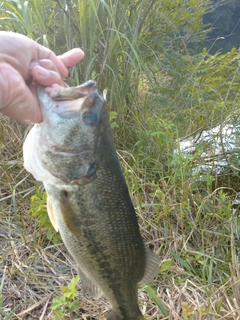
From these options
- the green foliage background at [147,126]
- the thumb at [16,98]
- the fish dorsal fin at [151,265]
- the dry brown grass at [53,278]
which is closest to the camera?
the thumb at [16,98]

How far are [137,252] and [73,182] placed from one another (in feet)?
1.64

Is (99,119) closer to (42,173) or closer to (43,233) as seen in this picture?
(42,173)

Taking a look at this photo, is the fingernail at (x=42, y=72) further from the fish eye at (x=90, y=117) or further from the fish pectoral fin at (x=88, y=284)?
the fish pectoral fin at (x=88, y=284)

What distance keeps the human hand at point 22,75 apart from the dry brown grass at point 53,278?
1.31 meters

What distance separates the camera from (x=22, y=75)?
1.64m

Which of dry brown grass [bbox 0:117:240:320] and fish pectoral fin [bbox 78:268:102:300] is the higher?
fish pectoral fin [bbox 78:268:102:300]

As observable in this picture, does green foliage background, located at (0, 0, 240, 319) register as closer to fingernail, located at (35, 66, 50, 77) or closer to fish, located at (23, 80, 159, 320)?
fish, located at (23, 80, 159, 320)

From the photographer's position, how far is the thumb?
57.7 inches

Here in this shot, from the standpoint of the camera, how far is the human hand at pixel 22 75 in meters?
1.48

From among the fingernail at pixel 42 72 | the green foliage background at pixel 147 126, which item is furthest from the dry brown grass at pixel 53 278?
the fingernail at pixel 42 72

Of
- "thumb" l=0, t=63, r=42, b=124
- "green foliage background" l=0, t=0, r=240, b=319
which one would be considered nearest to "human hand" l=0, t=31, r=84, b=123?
"thumb" l=0, t=63, r=42, b=124

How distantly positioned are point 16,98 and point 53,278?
1601 millimetres

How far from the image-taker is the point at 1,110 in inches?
62.0

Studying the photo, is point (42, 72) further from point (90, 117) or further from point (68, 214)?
point (68, 214)
